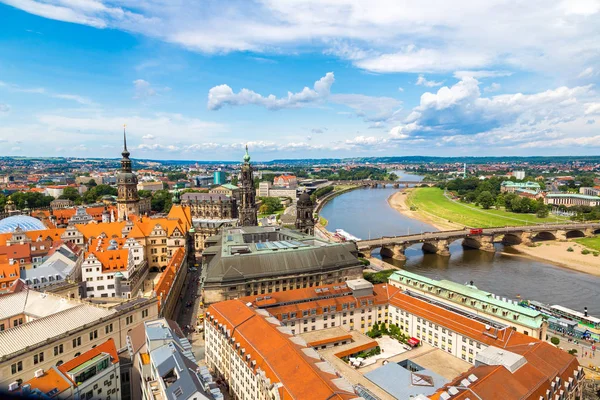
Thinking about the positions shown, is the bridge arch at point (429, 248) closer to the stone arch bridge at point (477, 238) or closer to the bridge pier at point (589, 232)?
the stone arch bridge at point (477, 238)

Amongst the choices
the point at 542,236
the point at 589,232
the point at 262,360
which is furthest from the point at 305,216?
the point at 589,232

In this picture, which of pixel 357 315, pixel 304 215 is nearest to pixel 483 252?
pixel 304 215

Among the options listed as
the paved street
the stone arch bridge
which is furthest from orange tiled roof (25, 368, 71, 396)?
the stone arch bridge

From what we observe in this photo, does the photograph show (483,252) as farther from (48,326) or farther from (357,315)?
(48,326)

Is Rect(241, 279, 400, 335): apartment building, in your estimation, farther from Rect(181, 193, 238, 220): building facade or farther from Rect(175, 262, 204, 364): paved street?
Rect(181, 193, 238, 220): building facade

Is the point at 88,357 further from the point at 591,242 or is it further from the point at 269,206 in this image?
the point at 269,206
